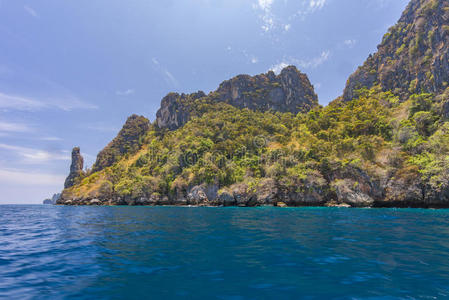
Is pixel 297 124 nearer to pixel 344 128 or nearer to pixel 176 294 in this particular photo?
pixel 344 128

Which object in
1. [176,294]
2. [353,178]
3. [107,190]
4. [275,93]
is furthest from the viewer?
[275,93]

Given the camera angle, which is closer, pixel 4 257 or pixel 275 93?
pixel 4 257

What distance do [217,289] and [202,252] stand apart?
3.92 m

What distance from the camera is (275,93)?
139 metres

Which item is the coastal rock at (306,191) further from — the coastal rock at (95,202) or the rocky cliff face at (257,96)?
the rocky cliff face at (257,96)

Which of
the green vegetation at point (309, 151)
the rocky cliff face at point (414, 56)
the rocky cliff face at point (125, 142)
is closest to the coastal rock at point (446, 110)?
the green vegetation at point (309, 151)

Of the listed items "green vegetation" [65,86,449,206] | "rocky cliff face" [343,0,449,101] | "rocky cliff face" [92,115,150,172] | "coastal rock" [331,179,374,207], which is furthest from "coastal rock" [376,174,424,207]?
"rocky cliff face" [92,115,150,172]

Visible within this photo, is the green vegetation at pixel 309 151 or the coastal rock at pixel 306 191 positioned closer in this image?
the green vegetation at pixel 309 151

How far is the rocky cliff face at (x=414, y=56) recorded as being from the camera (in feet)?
210

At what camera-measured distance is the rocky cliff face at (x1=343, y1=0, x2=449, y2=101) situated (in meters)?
64.1

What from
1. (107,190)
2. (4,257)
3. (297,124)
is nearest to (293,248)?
(4,257)

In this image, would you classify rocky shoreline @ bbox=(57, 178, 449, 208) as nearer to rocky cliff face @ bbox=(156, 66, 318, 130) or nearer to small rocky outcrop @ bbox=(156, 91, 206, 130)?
small rocky outcrop @ bbox=(156, 91, 206, 130)

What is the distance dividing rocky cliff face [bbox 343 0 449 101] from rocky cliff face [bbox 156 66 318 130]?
3991 centimetres

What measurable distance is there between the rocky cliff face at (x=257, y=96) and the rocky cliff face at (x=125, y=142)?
2610cm
